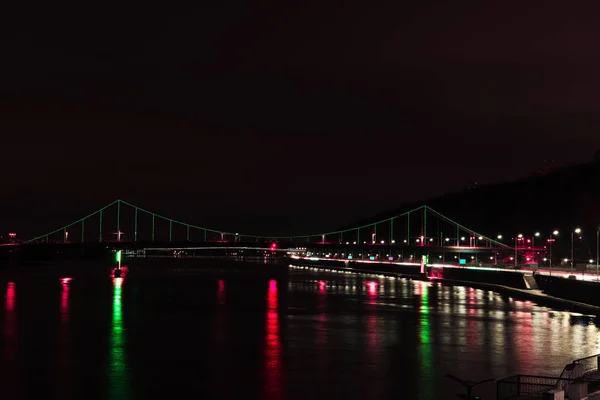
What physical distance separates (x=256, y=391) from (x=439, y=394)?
545cm

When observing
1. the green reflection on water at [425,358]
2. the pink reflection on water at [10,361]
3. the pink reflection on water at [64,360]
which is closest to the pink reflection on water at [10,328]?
the pink reflection on water at [10,361]

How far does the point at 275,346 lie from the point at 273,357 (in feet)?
10.6

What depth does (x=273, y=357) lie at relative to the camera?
31.2 metres

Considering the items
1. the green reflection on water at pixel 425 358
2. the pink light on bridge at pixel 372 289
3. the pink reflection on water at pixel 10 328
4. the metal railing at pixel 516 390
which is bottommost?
the green reflection on water at pixel 425 358

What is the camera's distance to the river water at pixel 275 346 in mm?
25156

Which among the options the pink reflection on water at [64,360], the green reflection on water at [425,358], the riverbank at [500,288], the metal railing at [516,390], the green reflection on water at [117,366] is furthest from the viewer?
the riverbank at [500,288]

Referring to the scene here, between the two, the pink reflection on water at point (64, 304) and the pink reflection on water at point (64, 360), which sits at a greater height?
the pink reflection on water at point (64, 304)

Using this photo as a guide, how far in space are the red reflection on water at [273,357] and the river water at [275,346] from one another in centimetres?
6

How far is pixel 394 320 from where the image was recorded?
46906 mm

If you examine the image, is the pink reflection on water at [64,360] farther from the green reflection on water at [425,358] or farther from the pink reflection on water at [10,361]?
the green reflection on water at [425,358]

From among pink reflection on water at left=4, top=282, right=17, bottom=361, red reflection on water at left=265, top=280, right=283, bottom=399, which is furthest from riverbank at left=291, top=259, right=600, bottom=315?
pink reflection on water at left=4, top=282, right=17, bottom=361

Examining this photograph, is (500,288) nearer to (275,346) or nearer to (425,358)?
(275,346)

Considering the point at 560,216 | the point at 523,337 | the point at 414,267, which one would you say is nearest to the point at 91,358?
the point at 523,337

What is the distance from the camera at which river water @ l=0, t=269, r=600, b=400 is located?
25.2 meters
